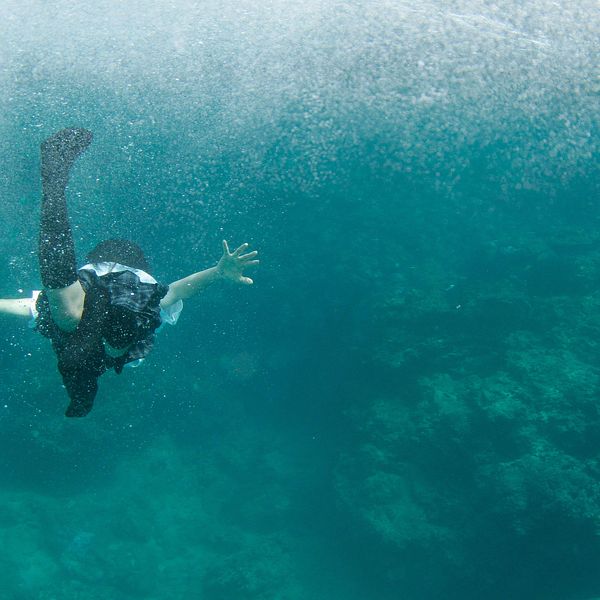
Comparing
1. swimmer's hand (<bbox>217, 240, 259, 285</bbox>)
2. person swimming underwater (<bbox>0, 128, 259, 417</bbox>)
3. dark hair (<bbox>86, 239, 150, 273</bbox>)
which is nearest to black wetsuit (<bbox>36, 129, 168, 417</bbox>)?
person swimming underwater (<bbox>0, 128, 259, 417</bbox>)

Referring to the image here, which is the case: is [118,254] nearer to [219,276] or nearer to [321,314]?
[219,276]

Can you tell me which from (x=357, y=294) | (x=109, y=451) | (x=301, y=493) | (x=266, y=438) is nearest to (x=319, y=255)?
(x=357, y=294)

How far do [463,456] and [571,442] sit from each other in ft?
4.67

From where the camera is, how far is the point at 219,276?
3508mm

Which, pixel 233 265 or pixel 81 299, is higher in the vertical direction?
pixel 81 299

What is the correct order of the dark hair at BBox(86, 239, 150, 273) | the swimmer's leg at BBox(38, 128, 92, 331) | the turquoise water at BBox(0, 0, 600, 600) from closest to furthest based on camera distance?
the swimmer's leg at BBox(38, 128, 92, 331), the dark hair at BBox(86, 239, 150, 273), the turquoise water at BBox(0, 0, 600, 600)

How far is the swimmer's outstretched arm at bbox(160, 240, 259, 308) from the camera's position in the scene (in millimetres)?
3438

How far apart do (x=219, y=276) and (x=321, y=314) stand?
707cm

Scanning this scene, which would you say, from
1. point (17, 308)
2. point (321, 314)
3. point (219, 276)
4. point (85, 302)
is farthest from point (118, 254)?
point (321, 314)

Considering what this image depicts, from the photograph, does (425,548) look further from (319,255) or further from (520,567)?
(319,255)

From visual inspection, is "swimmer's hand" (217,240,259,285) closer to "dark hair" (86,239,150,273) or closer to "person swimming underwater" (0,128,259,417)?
"dark hair" (86,239,150,273)

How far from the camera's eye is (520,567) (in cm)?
612

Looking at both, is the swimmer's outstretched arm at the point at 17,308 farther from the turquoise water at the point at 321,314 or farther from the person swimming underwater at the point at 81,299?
the turquoise water at the point at 321,314

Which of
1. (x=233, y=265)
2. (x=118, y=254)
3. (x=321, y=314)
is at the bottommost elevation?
(x=321, y=314)
